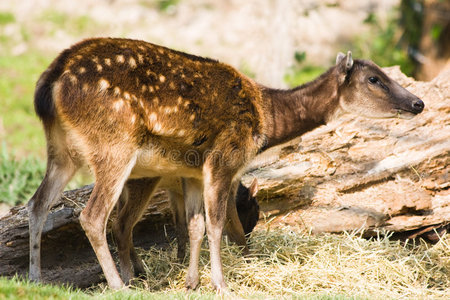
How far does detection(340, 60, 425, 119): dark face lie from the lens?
733 centimetres

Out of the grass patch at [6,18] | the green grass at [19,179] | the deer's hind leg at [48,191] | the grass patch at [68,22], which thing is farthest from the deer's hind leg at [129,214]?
the grass patch at [6,18]

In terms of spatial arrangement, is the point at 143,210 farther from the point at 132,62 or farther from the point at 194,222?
the point at 132,62

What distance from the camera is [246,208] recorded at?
7.97m

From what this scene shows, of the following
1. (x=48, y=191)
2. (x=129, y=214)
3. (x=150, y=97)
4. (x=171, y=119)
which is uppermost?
(x=150, y=97)

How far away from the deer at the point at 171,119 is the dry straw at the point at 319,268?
1.38 feet

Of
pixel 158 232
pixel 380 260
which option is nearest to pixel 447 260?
pixel 380 260

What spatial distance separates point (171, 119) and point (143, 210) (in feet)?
4.66

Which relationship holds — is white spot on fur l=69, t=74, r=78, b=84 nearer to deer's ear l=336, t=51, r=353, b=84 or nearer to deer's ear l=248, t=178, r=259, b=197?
deer's ear l=248, t=178, r=259, b=197

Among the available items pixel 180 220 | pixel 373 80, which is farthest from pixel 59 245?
pixel 373 80

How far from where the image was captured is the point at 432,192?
8211mm

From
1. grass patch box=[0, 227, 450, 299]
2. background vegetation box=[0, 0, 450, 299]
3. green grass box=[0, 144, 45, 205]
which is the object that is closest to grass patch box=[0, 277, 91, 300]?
background vegetation box=[0, 0, 450, 299]

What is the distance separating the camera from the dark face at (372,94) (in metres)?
7.33

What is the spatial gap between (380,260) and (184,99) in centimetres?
298

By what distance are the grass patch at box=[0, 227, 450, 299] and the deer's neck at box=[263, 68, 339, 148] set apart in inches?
53.6
